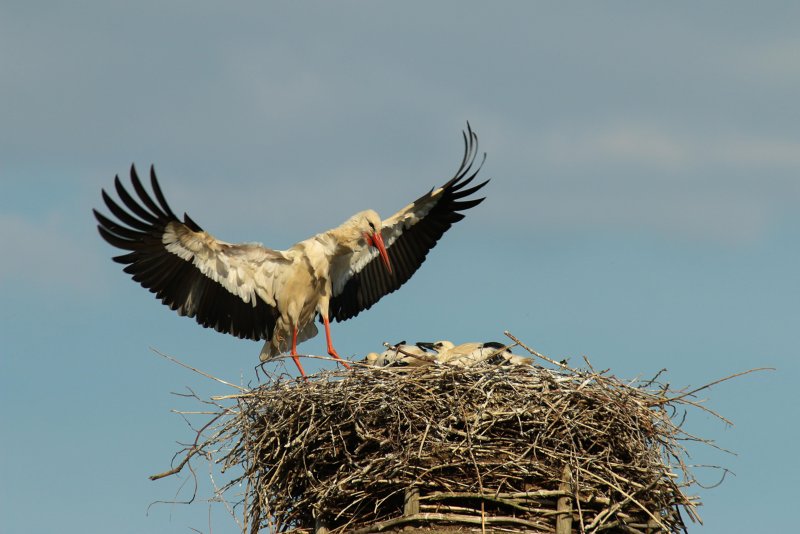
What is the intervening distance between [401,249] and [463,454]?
4268mm

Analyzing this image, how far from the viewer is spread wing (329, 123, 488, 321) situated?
38.7 feet

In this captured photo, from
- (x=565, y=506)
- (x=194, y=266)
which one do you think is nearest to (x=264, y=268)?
(x=194, y=266)

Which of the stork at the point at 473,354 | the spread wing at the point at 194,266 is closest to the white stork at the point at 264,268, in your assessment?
the spread wing at the point at 194,266

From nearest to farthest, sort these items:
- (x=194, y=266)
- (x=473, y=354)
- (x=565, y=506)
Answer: (x=565, y=506) < (x=473, y=354) < (x=194, y=266)

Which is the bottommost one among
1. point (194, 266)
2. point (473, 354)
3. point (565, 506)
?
point (565, 506)

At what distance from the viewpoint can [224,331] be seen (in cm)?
1120

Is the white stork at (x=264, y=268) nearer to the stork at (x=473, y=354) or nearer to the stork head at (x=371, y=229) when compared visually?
the stork head at (x=371, y=229)

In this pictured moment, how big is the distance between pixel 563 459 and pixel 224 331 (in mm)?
4159

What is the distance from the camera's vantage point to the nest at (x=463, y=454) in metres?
7.96

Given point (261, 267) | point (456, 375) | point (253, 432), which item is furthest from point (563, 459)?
point (261, 267)

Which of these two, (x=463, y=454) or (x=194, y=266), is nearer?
(x=463, y=454)

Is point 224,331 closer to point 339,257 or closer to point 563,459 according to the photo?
point 339,257

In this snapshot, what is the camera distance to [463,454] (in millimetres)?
8078

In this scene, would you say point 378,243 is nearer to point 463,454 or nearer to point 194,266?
point 194,266
